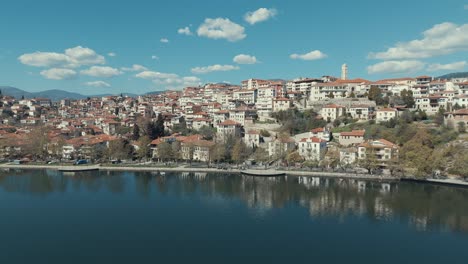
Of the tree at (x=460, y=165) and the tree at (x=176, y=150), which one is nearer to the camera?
the tree at (x=460, y=165)

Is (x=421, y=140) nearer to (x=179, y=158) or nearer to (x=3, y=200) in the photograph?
(x=179, y=158)

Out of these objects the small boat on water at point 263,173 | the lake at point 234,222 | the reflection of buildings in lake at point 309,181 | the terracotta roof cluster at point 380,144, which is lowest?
the lake at point 234,222

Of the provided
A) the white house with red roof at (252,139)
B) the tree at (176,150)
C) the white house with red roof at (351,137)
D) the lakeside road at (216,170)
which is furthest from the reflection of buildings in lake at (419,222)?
the tree at (176,150)

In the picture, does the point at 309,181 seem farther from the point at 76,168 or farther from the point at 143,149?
the point at 76,168

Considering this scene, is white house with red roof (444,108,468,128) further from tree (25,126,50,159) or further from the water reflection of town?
tree (25,126,50,159)

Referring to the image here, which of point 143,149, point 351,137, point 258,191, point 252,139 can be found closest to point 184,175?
point 143,149

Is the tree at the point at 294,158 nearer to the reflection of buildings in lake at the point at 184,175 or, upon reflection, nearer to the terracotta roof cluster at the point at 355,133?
the terracotta roof cluster at the point at 355,133
